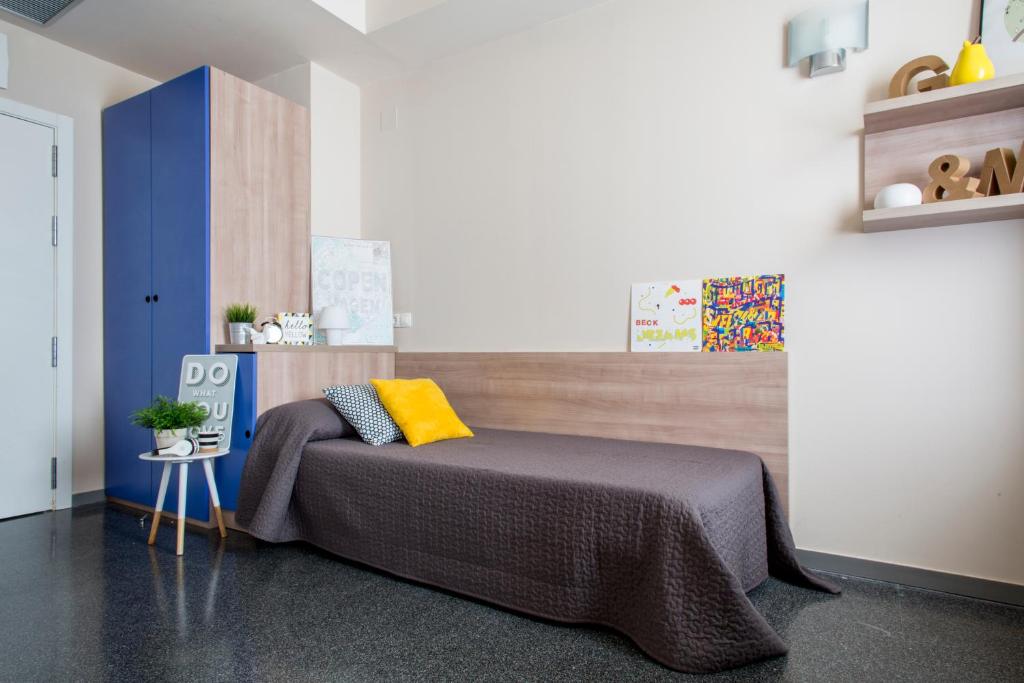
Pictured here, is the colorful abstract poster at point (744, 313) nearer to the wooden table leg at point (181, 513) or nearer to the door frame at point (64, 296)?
the wooden table leg at point (181, 513)

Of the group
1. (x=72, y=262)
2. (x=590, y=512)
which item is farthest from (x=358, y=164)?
(x=590, y=512)

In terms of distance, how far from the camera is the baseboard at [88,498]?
3.23 m

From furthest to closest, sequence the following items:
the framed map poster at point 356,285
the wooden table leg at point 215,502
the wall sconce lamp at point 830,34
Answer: the framed map poster at point 356,285, the wooden table leg at point 215,502, the wall sconce lamp at point 830,34

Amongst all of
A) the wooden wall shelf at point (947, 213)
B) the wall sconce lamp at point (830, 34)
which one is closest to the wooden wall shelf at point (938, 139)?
the wooden wall shelf at point (947, 213)

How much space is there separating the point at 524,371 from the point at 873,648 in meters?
1.75

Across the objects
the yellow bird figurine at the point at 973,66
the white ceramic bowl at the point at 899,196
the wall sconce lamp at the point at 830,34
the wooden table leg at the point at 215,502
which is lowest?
the wooden table leg at the point at 215,502

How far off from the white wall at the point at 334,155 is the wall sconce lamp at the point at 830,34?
2.46 m

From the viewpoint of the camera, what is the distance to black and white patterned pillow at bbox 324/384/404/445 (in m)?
2.55

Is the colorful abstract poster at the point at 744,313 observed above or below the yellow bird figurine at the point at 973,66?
below

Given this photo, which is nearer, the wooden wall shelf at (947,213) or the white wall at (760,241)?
the wooden wall shelf at (947,213)

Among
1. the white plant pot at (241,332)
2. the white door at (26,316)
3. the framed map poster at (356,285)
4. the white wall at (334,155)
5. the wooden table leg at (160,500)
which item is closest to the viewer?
the wooden table leg at (160,500)

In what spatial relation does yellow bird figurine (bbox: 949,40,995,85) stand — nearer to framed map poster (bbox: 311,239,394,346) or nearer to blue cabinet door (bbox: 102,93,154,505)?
framed map poster (bbox: 311,239,394,346)

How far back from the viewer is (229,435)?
2783mm

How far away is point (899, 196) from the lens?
2000mm
